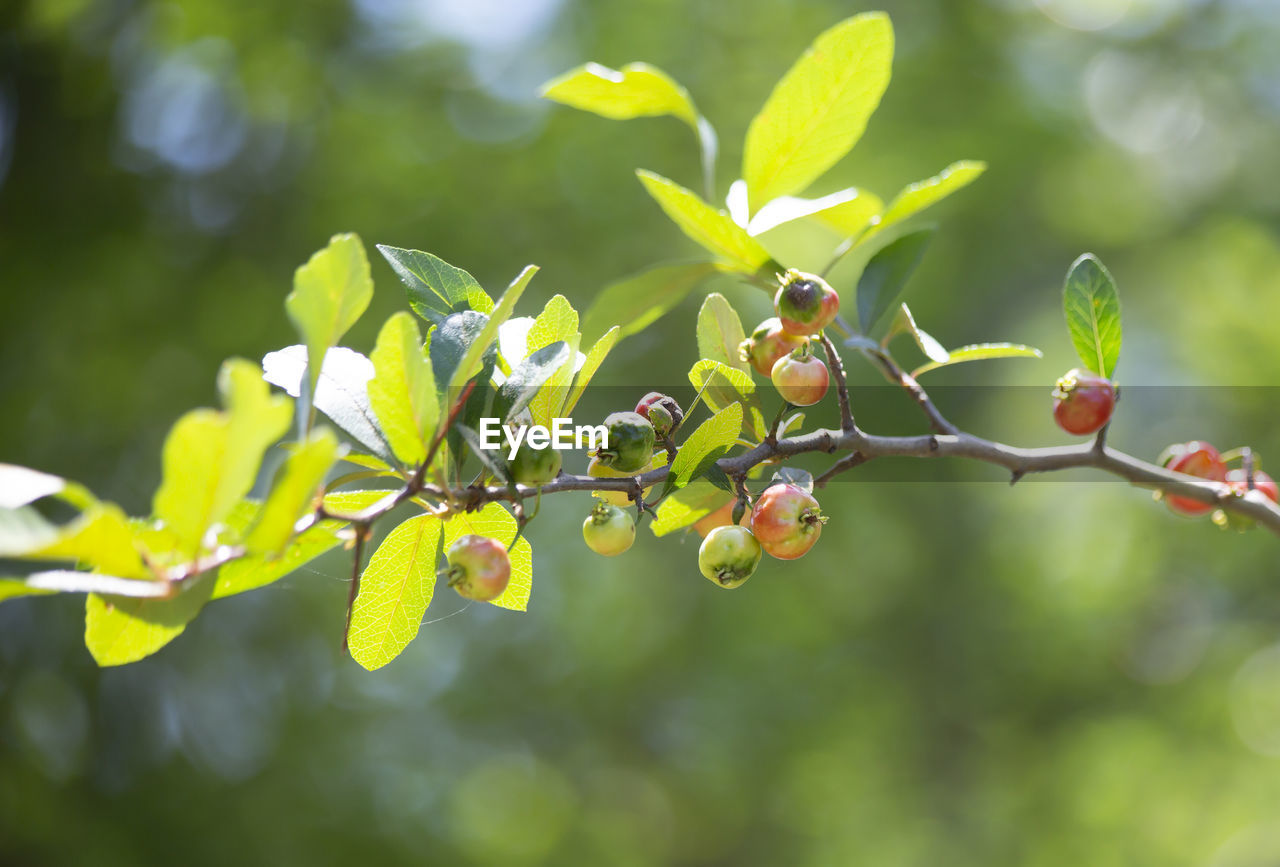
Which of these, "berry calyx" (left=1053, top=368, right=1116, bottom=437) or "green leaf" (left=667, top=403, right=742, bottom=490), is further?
"berry calyx" (left=1053, top=368, right=1116, bottom=437)

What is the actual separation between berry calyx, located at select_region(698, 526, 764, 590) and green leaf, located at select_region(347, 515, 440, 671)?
8.9 inches

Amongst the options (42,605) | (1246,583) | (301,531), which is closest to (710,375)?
(301,531)

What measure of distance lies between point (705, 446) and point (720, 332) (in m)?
0.17

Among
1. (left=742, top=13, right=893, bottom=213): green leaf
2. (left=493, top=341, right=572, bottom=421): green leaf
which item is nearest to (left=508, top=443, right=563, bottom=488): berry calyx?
(left=493, top=341, right=572, bottom=421): green leaf

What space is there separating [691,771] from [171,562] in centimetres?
517

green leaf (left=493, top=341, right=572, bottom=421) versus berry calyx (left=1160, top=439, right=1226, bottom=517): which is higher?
green leaf (left=493, top=341, right=572, bottom=421)

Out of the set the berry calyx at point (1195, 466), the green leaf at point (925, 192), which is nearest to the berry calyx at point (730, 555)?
the green leaf at point (925, 192)

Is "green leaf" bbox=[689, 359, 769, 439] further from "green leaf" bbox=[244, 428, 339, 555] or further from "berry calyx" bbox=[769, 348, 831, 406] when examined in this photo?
"green leaf" bbox=[244, 428, 339, 555]

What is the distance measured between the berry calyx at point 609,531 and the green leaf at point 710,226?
0.25m

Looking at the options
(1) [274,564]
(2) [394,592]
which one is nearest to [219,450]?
(1) [274,564]

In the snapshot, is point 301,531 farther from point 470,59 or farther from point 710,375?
point 470,59

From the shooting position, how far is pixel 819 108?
2.79 feet

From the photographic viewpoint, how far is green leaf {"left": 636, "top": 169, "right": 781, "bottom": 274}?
73 centimetres

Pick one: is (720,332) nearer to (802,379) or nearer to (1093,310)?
(802,379)
